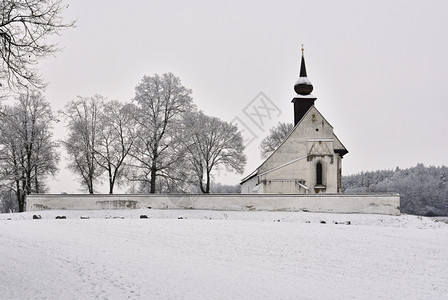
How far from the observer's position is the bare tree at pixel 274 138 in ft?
185

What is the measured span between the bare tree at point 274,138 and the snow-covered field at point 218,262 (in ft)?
111

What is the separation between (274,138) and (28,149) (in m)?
29.9

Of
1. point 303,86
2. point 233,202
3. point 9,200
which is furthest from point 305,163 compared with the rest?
point 9,200

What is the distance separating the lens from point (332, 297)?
34.6ft

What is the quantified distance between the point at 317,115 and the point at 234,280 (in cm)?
2812

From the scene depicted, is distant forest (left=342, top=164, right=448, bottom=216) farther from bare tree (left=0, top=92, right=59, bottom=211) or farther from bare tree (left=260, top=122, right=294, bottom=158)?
bare tree (left=0, top=92, right=59, bottom=211)

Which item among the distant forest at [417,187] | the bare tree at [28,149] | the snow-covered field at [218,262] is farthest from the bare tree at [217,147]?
the distant forest at [417,187]

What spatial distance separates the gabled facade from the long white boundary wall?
5.70 m

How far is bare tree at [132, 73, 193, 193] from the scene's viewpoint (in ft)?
124

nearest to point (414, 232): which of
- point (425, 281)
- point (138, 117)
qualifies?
point (425, 281)

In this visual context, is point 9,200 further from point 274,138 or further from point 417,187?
point 417,187

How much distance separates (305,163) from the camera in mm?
37156

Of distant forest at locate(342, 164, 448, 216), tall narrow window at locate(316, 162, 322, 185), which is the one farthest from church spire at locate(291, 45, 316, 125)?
distant forest at locate(342, 164, 448, 216)

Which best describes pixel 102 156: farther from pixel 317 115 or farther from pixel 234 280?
pixel 234 280
